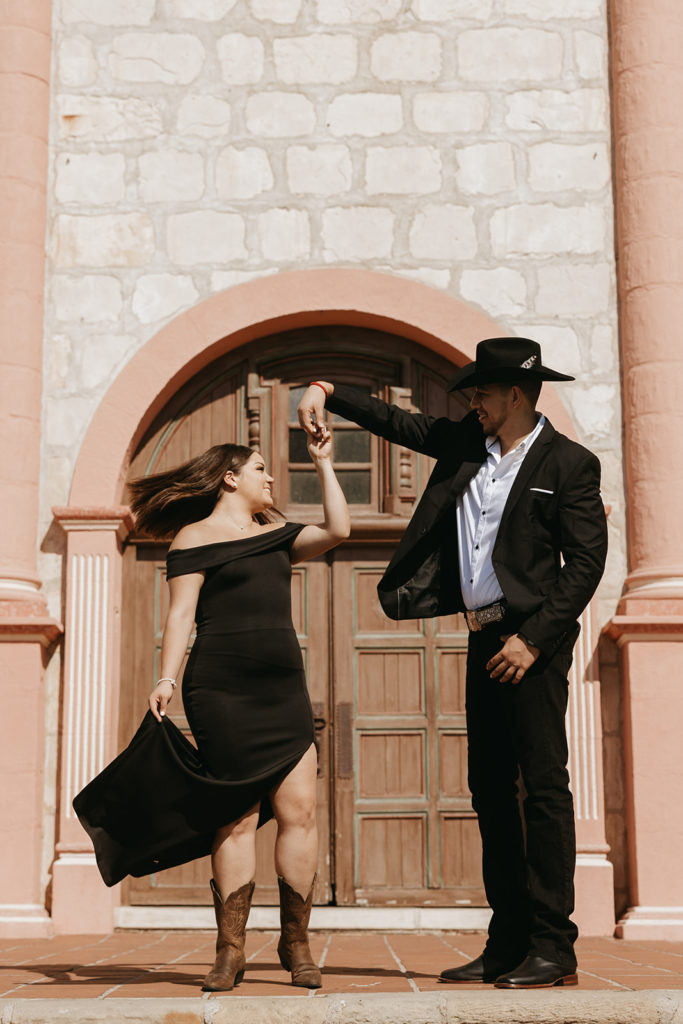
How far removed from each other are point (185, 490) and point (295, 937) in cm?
159

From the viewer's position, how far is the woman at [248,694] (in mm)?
4262

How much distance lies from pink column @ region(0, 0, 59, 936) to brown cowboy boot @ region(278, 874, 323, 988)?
3.25m

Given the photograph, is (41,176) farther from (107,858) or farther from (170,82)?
(107,858)

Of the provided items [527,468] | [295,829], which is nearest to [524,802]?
[295,829]

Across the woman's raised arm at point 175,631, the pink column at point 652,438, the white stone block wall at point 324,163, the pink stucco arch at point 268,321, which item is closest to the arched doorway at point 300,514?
the pink stucco arch at point 268,321

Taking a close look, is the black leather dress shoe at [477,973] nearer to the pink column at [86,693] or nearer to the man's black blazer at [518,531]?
the man's black blazer at [518,531]

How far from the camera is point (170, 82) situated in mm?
8219

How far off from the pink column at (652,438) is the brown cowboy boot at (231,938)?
3.38m

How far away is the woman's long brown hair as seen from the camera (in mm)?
4703

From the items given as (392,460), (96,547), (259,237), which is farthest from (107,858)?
(259,237)

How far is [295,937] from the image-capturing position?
423 cm

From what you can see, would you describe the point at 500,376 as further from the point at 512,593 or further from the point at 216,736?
the point at 216,736

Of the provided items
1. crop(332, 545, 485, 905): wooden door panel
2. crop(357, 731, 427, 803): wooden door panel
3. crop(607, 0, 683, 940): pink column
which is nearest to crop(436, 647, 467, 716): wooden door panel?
crop(332, 545, 485, 905): wooden door panel

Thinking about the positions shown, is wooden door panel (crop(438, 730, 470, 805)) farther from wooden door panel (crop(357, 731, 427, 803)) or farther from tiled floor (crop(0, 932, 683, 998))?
tiled floor (crop(0, 932, 683, 998))
